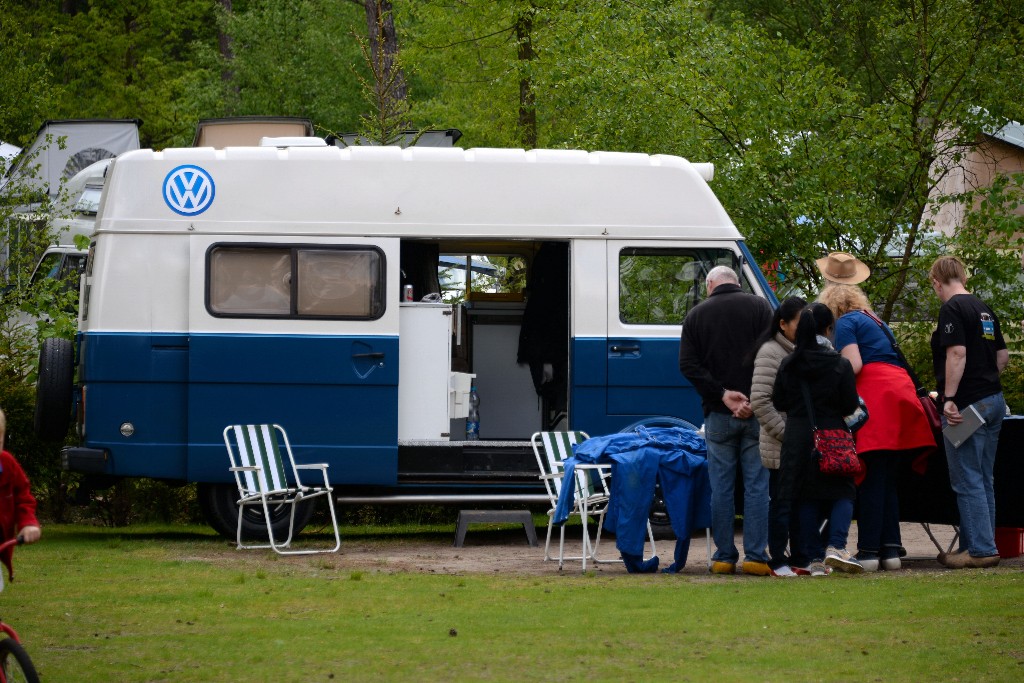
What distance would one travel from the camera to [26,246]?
12.8 meters

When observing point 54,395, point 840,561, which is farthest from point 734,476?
point 54,395

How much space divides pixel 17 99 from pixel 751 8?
16.6 meters

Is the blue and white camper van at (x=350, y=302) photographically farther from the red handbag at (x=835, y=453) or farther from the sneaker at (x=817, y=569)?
the red handbag at (x=835, y=453)

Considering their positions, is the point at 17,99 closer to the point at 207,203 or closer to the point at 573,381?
the point at 207,203

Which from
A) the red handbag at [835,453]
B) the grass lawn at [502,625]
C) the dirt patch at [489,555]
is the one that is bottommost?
the dirt patch at [489,555]

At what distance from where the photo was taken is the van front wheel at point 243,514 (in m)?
11.4

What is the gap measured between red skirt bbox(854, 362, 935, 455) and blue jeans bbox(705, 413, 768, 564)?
661 millimetres

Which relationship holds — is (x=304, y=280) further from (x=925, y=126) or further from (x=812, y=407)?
(x=925, y=126)

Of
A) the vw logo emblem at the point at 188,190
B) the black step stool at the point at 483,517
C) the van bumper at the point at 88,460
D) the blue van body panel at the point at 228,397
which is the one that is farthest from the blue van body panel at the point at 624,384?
the van bumper at the point at 88,460

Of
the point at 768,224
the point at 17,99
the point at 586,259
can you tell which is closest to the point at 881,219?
the point at 768,224

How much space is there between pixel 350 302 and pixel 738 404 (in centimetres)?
344

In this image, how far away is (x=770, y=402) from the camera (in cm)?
881

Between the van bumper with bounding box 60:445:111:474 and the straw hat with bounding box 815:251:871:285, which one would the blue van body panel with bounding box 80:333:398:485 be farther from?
the straw hat with bounding box 815:251:871:285

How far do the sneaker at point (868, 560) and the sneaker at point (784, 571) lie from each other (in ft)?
1.65
